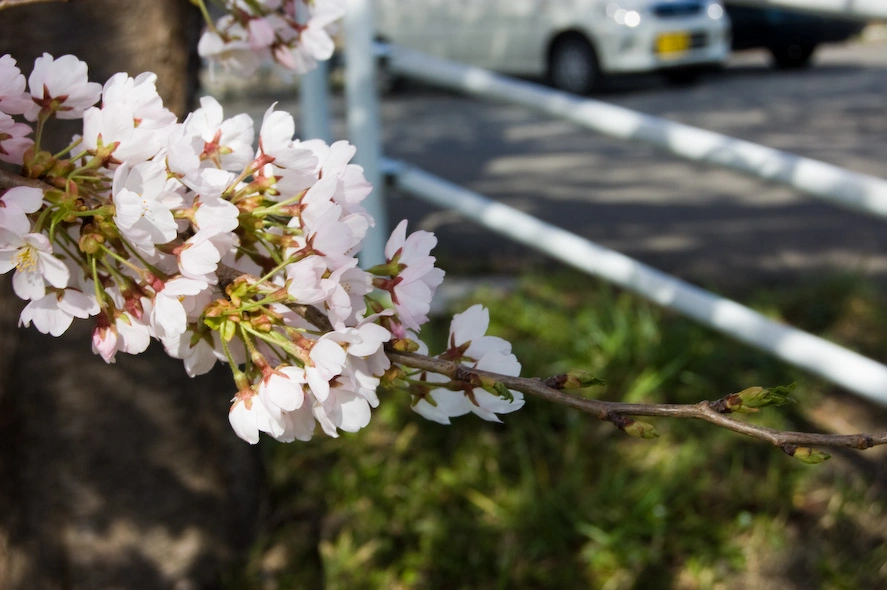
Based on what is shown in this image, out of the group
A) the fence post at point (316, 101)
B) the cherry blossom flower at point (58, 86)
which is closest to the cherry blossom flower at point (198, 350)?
the cherry blossom flower at point (58, 86)

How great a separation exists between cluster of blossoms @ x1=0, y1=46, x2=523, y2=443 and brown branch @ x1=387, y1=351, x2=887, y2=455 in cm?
→ 3

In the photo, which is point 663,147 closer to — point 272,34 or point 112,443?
point 272,34

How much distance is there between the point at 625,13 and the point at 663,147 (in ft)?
24.2

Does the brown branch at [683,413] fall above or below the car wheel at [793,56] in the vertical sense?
above

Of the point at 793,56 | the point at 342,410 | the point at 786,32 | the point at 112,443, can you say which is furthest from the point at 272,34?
the point at 793,56

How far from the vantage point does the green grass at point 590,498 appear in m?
1.97

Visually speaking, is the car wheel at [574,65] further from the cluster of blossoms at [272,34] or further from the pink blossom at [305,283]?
the pink blossom at [305,283]

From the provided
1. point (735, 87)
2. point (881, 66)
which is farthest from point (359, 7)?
point (881, 66)

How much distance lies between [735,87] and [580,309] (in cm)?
748

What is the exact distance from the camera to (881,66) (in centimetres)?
1043

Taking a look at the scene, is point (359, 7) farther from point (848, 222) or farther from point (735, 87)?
point (735, 87)

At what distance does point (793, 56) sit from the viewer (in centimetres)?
1099

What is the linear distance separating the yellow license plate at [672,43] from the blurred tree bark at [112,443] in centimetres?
784

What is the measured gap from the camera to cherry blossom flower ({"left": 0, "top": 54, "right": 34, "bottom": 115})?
0.68m
